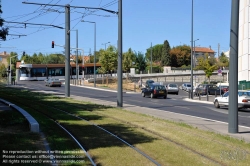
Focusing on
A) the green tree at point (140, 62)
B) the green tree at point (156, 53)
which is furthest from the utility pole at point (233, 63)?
the green tree at point (156, 53)

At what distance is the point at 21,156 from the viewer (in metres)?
8.27

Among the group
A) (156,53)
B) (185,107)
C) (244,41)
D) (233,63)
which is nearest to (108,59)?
(244,41)

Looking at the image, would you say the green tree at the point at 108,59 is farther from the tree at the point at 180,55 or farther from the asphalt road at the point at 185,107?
the tree at the point at 180,55

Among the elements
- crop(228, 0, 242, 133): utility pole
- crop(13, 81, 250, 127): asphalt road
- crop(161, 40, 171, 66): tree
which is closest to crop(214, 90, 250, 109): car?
crop(13, 81, 250, 127): asphalt road

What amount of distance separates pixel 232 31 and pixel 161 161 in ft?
23.2

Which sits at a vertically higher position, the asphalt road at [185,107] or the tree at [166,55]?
the tree at [166,55]

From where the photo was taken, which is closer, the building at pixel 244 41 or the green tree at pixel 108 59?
the building at pixel 244 41

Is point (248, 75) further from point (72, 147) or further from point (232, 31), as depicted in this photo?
point (72, 147)

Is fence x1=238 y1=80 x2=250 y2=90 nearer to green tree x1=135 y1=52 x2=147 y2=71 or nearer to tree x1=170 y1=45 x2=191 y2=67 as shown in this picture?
green tree x1=135 y1=52 x2=147 y2=71

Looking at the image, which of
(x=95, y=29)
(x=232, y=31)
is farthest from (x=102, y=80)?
(x=232, y=31)

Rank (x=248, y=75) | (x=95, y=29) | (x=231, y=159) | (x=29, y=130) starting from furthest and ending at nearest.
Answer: (x=95, y=29)
(x=248, y=75)
(x=29, y=130)
(x=231, y=159)

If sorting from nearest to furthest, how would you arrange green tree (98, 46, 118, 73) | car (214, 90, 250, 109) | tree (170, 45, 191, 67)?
1. car (214, 90, 250, 109)
2. green tree (98, 46, 118, 73)
3. tree (170, 45, 191, 67)

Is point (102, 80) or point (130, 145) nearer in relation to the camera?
point (130, 145)

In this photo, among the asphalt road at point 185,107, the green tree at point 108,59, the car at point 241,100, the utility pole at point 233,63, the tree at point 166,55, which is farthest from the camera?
the tree at point 166,55
